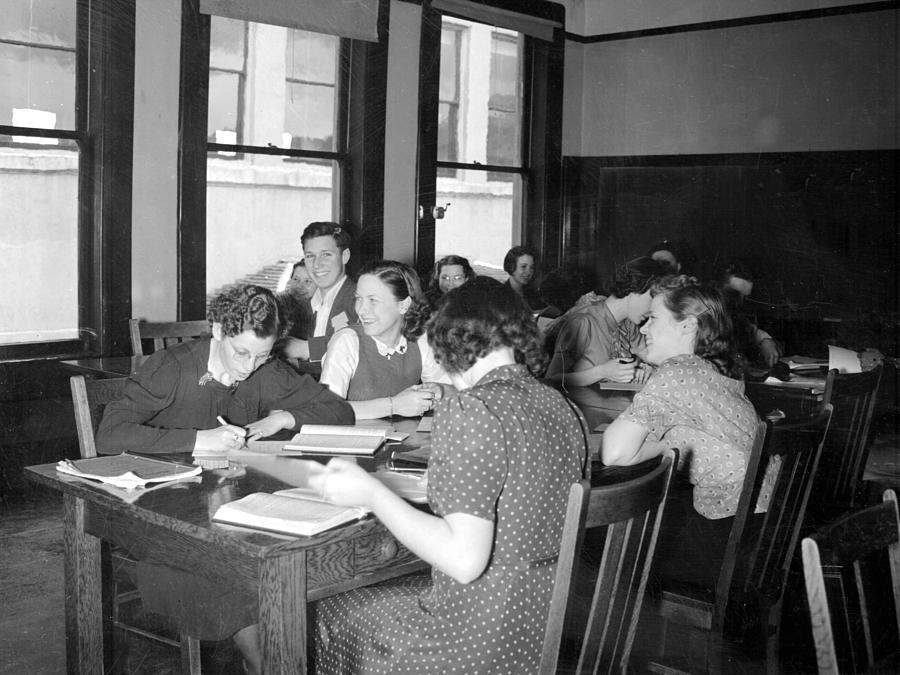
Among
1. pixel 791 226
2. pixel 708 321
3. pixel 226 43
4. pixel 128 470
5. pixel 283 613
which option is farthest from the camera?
pixel 791 226

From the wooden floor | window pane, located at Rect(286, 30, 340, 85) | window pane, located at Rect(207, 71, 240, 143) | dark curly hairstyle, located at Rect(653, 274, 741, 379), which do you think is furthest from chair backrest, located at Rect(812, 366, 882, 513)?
window pane, located at Rect(286, 30, 340, 85)

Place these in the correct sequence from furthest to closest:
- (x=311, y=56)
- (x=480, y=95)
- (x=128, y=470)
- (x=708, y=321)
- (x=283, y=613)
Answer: (x=480, y=95)
(x=311, y=56)
(x=708, y=321)
(x=128, y=470)
(x=283, y=613)

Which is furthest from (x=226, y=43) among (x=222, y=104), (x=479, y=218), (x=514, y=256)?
(x=479, y=218)

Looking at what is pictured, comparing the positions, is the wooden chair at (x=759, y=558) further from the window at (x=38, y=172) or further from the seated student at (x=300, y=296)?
the window at (x=38, y=172)

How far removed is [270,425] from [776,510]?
133 cm

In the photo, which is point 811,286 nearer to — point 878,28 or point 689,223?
point 689,223

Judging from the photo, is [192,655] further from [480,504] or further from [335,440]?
[480,504]

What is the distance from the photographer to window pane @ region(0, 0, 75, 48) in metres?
4.36

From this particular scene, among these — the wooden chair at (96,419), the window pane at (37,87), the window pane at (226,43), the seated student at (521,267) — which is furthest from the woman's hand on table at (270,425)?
the seated student at (521,267)

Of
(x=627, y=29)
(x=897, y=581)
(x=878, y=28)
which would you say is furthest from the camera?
(x=627, y=29)

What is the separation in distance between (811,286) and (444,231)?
2486 millimetres

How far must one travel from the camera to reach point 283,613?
180 centimetres

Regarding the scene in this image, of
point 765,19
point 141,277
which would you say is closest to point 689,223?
point 765,19

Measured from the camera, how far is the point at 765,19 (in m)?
6.80
